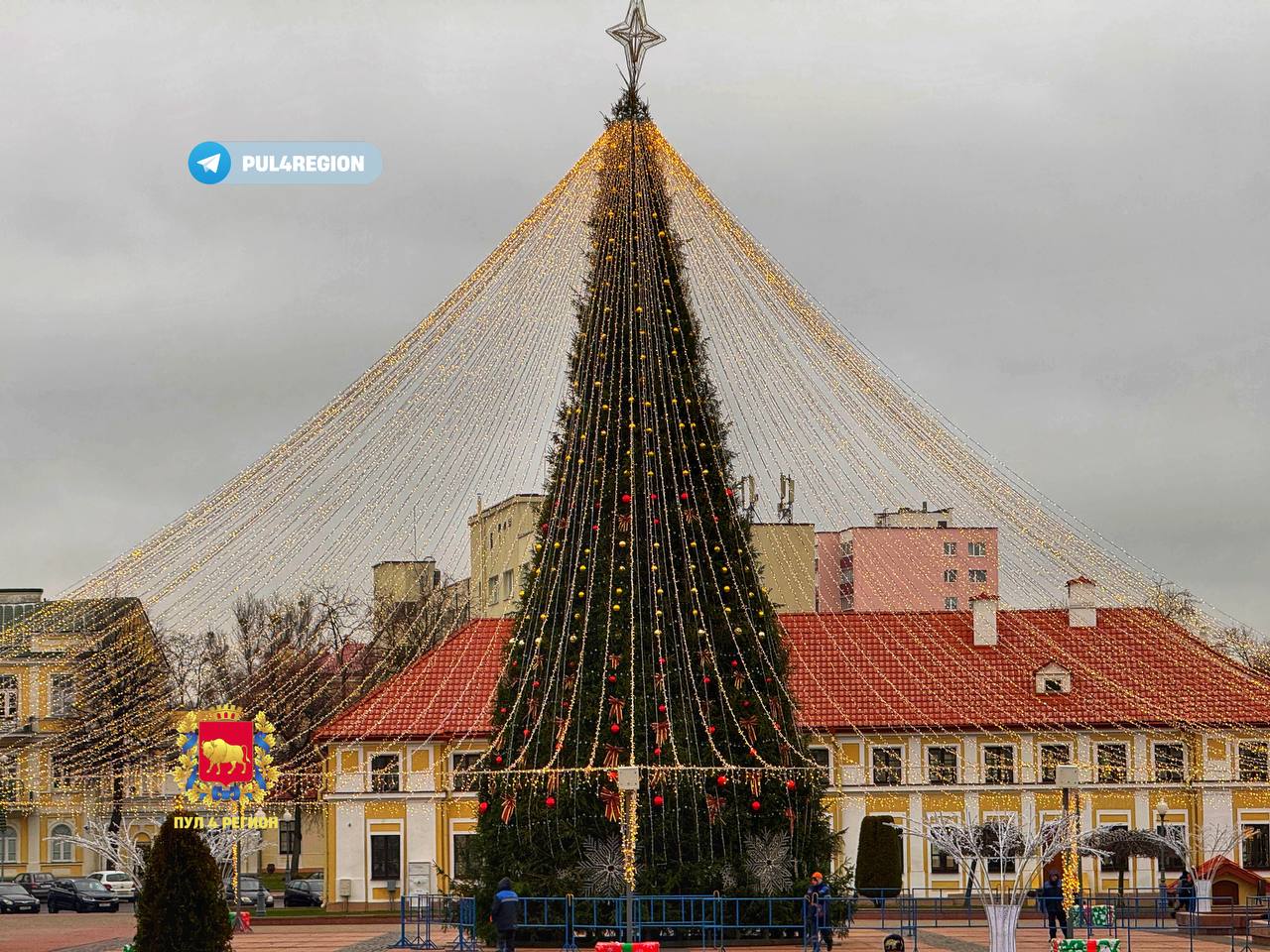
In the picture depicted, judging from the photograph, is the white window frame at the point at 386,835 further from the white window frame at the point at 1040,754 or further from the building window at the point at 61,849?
the building window at the point at 61,849

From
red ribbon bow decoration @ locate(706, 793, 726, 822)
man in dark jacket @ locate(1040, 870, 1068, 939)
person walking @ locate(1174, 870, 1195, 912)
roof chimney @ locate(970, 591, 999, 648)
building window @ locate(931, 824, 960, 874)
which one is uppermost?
roof chimney @ locate(970, 591, 999, 648)

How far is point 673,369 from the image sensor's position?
2927 centimetres

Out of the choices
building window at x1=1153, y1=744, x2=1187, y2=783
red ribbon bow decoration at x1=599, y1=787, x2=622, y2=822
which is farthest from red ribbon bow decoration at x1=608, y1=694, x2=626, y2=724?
building window at x1=1153, y1=744, x2=1187, y2=783

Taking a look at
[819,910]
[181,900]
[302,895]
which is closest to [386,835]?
[302,895]

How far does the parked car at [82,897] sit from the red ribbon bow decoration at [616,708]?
25600 millimetres

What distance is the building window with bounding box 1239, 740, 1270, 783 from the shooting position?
158 ft

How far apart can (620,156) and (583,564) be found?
6.38 m

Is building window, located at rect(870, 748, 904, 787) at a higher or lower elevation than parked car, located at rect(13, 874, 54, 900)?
higher

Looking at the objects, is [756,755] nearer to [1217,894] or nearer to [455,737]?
[1217,894]

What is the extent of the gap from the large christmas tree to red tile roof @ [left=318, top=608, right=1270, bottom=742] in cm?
1691

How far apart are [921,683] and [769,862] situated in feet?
64.0

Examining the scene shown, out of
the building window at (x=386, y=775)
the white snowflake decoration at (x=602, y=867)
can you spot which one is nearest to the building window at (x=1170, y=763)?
the building window at (x=386, y=775)

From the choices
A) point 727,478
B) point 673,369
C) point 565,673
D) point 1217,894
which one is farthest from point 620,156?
point 1217,894

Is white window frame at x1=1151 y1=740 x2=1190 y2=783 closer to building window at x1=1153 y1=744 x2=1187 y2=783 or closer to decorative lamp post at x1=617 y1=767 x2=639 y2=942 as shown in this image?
building window at x1=1153 y1=744 x2=1187 y2=783
